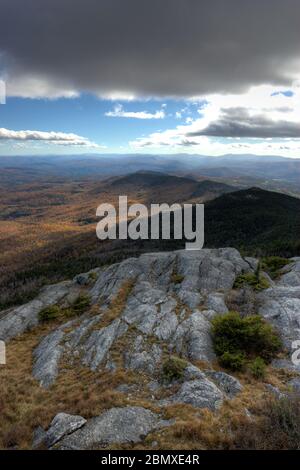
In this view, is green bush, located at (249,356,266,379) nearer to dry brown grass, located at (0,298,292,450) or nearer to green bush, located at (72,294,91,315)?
dry brown grass, located at (0,298,292,450)

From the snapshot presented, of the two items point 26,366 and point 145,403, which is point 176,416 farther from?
point 26,366

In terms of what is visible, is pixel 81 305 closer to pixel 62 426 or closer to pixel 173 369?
pixel 173 369

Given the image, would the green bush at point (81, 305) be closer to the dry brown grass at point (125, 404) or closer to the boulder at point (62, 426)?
the dry brown grass at point (125, 404)

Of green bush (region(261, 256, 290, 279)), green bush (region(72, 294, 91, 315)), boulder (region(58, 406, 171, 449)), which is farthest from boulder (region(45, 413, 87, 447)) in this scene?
green bush (region(261, 256, 290, 279))

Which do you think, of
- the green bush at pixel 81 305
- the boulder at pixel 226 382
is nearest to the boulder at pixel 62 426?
the boulder at pixel 226 382

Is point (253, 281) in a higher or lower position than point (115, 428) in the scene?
higher

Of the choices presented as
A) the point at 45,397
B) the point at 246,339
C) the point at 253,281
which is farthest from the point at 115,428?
the point at 253,281
